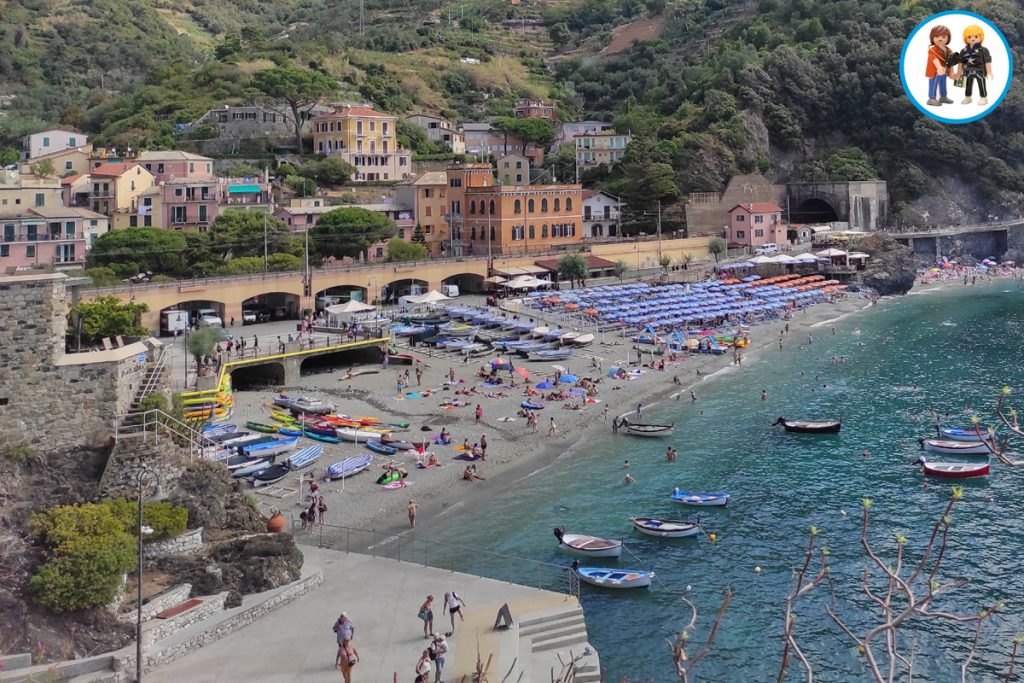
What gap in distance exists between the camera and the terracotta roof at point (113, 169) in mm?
70062

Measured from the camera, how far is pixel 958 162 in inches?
4166

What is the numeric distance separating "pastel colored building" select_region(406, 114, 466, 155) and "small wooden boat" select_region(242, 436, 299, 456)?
73014 millimetres

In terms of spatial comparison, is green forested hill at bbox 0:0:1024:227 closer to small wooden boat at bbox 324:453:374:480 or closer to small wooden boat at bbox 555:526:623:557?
small wooden boat at bbox 324:453:374:480

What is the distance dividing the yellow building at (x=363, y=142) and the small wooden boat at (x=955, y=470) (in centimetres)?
6251

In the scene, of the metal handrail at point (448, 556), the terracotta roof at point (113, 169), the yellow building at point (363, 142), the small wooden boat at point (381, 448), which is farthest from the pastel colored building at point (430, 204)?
the metal handrail at point (448, 556)

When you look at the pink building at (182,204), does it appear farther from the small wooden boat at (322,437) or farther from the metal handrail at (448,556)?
the metal handrail at (448,556)

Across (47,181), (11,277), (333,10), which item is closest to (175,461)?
(11,277)

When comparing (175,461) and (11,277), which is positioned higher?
(11,277)

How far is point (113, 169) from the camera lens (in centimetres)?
7144

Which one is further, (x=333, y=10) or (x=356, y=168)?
(x=333, y=10)

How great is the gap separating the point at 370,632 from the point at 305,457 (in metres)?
15.3

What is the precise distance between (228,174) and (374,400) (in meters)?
46.6

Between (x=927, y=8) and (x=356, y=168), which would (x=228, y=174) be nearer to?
(x=356, y=168)

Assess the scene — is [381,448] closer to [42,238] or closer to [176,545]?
[176,545]
